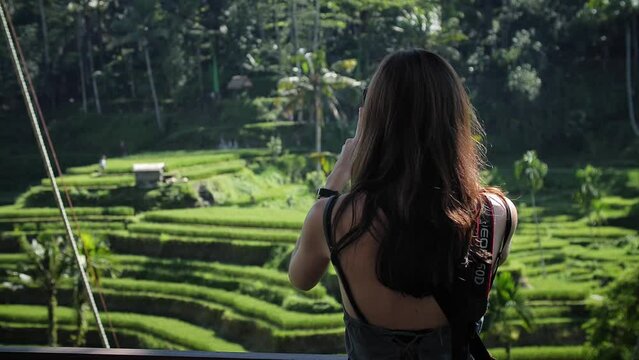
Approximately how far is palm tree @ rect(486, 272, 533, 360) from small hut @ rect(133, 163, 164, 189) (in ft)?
16.5

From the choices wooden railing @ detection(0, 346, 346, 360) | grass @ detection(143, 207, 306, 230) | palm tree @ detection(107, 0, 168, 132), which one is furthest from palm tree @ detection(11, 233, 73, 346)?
wooden railing @ detection(0, 346, 346, 360)

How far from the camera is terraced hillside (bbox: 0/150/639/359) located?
10211mm

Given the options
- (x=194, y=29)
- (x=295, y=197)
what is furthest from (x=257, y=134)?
(x=194, y=29)

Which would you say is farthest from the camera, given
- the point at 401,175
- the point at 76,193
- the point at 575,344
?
the point at 76,193

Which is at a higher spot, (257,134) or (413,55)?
(413,55)

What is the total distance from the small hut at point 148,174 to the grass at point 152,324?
203 cm

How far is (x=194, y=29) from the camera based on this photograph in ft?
36.5

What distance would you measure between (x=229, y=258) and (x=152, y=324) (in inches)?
62.4

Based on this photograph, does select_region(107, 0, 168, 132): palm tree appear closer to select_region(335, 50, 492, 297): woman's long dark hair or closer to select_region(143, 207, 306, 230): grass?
select_region(143, 207, 306, 230): grass

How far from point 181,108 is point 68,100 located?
5.08 feet

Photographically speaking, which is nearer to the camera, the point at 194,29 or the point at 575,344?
the point at 575,344

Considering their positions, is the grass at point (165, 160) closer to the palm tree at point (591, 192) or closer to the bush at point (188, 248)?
the bush at point (188, 248)

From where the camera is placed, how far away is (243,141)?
39.7 ft

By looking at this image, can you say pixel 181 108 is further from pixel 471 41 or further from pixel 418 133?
pixel 418 133
